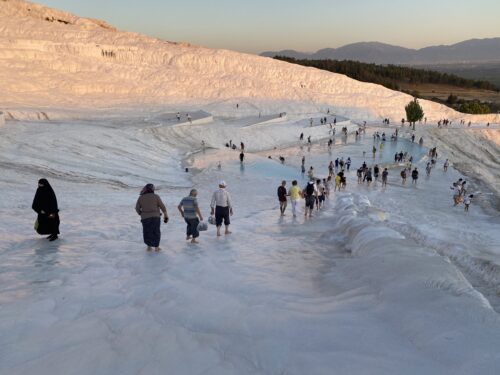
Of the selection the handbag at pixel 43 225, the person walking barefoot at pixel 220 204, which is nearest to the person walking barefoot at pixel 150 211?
the person walking barefoot at pixel 220 204

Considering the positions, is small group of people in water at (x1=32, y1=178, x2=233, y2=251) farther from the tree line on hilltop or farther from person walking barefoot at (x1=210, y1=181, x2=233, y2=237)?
the tree line on hilltop

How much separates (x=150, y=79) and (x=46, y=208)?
40.3m

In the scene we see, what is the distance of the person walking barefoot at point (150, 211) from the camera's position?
5.94m

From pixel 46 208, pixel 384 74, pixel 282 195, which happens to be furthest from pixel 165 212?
pixel 384 74

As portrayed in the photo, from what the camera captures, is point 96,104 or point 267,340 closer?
point 267,340

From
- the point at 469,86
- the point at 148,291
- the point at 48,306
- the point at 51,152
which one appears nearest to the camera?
the point at 48,306

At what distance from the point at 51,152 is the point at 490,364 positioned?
17858mm

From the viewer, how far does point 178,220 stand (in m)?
9.79

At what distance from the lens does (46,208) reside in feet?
20.9

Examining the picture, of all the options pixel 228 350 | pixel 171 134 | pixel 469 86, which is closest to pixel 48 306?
pixel 228 350

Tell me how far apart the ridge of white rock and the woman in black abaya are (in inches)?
1047

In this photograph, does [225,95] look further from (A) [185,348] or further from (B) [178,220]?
(A) [185,348]

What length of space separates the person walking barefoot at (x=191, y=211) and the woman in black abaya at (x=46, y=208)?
1992 mm

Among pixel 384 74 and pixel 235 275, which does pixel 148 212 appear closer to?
pixel 235 275
